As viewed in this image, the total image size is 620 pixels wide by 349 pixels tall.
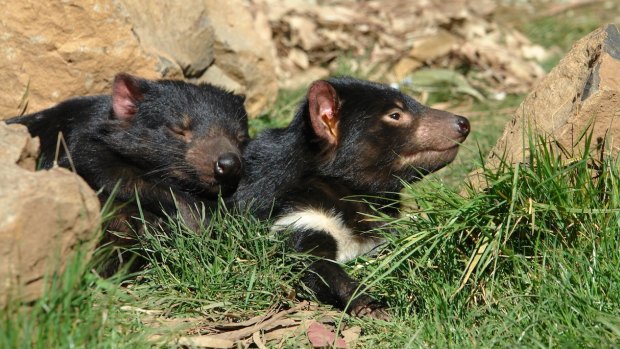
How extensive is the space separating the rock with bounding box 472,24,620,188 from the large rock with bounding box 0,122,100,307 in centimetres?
206

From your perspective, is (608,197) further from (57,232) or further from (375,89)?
(57,232)

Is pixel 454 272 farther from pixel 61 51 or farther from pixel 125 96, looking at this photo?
pixel 61 51

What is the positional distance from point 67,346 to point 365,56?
6639 millimetres

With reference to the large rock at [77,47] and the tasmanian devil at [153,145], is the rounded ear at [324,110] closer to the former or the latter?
the tasmanian devil at [153,145]

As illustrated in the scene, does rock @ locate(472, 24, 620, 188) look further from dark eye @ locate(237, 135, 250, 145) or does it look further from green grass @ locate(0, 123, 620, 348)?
dark eye @ locate(237, 135, 250, 145)

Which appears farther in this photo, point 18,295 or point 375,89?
point 375,89

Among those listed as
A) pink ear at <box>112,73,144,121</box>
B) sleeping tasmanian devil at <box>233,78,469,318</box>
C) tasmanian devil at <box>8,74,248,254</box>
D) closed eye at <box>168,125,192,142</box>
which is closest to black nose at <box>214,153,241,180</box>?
tasmanian devil at <box>8,74,248,254</box>

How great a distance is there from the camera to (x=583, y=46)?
4.79m

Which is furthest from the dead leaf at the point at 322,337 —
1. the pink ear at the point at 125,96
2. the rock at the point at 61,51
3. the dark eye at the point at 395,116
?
the rock at the point at 61,51

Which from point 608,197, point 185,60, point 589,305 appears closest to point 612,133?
point 608,197

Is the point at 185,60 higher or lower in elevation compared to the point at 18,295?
lower

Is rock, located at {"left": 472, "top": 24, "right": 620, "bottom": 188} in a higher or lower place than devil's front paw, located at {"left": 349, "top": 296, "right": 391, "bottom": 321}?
higher

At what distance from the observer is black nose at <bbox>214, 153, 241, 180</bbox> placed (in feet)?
15.8

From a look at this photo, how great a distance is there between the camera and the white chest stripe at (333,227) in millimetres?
4633
